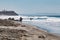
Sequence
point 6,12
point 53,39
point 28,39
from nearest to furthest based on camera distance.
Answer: point 28,39 → point 53,39 → point 6,12

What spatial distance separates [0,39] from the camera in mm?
13250

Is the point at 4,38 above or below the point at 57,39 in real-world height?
above

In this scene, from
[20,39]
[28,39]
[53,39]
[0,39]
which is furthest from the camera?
[53,39]

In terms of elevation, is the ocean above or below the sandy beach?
below

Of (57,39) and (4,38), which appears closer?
(4,38)

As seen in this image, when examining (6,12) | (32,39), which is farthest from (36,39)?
(6,12)

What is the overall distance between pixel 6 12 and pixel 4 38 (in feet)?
397

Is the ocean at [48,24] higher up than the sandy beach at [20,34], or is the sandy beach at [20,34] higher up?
the sandy beach at [20,34]

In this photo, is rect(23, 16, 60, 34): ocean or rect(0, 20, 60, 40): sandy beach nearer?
rect(0, 20, 60, 40): sandy beach

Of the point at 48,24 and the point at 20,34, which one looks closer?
the point at 20,34

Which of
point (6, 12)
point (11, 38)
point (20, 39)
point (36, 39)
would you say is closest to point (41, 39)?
point (36, 39)

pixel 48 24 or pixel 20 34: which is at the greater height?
pixel 20 34

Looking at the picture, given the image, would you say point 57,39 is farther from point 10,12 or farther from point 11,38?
point 10,12

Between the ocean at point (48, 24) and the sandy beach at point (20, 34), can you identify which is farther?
the ocean at point (48, 24)
